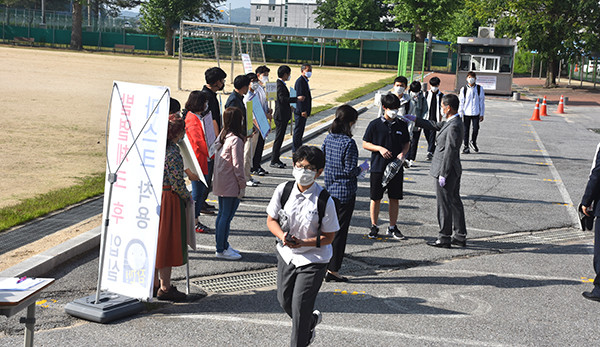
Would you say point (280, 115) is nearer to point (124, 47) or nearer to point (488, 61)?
point (488, 61)

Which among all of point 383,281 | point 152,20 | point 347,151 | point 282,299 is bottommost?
point 383,281

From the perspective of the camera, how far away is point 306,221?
4930 mm

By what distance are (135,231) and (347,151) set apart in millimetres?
2377

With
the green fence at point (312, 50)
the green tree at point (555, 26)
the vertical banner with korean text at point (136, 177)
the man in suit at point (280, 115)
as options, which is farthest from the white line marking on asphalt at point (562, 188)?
the green fence at point (312, 50)

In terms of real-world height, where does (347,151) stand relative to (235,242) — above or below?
above

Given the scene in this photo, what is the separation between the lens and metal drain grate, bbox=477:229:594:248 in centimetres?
916

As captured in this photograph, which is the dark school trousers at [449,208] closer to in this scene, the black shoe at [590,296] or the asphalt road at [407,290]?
the asphalt road at [407,290]

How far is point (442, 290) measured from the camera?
7.03 metres

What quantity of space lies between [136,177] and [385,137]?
3.66 metres

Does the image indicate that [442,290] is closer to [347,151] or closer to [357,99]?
[347,151]

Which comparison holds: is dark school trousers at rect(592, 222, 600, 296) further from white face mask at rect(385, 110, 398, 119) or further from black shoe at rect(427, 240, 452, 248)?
white face mask at rect(385, 110, 398, 119)

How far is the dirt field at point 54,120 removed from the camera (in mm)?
11438

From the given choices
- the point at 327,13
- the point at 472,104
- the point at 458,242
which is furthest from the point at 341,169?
the point at 327,13

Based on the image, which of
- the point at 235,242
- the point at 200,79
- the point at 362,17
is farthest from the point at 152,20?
the point at 235,242
